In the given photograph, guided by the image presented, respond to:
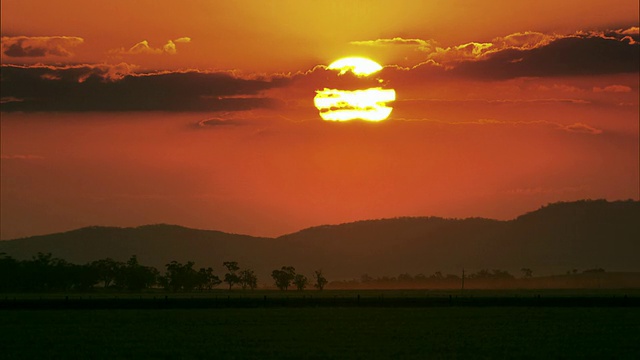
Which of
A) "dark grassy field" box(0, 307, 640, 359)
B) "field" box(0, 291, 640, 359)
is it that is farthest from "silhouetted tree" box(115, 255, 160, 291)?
"dark grassy field" box(0, 307, 640, 359)

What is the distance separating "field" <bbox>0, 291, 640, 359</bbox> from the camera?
55875mm

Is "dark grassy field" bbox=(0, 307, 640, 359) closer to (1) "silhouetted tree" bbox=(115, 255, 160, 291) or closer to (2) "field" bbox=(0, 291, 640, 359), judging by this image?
A: (2) "field" bbox=(0, 291, 640, 359)

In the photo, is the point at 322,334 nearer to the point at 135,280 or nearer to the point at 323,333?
the point at 323,333

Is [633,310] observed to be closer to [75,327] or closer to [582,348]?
[582,348]

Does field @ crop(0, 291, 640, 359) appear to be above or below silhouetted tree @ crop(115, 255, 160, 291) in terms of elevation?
below

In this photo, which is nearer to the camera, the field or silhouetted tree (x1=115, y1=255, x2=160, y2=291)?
the field

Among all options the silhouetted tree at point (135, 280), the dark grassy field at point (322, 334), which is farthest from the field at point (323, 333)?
the silhouetted tree at point (135, 280)

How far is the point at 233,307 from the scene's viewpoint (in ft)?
348

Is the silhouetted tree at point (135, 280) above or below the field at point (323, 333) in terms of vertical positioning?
above

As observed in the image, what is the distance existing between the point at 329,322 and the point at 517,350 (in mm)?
23838

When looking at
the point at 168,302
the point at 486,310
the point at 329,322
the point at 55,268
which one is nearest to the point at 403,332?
the point at 329,322

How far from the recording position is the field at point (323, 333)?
55875 mm

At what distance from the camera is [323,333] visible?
222 feet

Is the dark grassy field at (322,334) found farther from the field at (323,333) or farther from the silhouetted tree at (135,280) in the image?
the silhouetted tree at (135,280)
